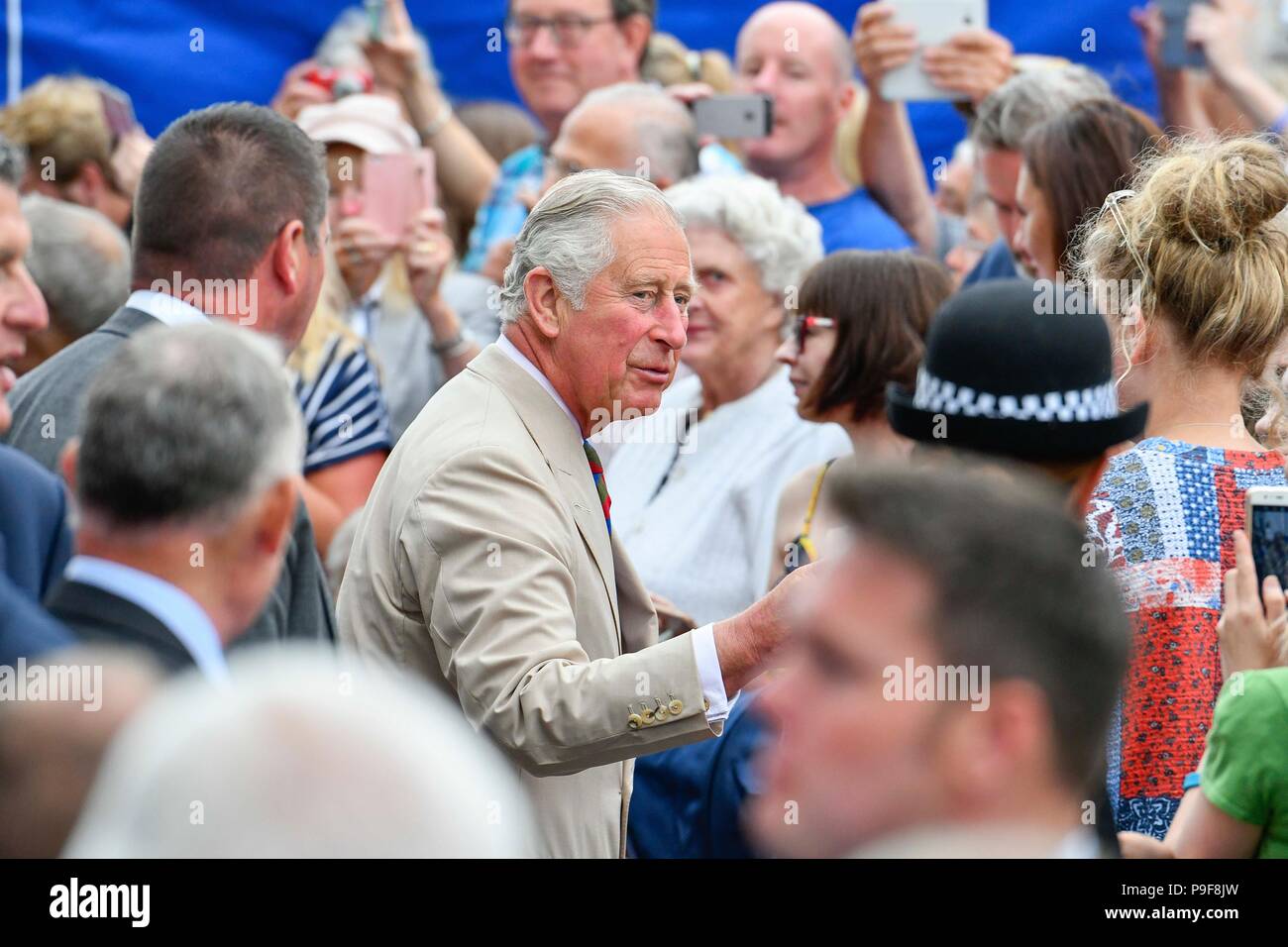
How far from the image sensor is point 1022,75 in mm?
5270

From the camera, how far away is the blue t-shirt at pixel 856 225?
5887 mm

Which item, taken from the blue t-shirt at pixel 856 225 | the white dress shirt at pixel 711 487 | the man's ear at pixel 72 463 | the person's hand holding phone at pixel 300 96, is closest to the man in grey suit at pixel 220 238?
the man's ear at pixel 72 463

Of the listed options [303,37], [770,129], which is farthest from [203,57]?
[770,129]

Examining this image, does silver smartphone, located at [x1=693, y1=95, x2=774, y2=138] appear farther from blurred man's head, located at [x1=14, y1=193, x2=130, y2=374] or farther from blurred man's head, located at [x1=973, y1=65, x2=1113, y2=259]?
blurred man's head, located at [x1=14, y1=193, x2=130, y2=374]

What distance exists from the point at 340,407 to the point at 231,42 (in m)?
3.45

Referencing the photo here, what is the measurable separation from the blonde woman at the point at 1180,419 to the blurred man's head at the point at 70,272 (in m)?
2.76

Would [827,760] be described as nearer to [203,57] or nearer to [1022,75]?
[1022,75]

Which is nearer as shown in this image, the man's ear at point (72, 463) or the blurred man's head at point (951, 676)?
the blurred man's head at point (951, 676)

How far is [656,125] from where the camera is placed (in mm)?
5715

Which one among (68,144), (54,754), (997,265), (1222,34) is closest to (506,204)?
(68,144)

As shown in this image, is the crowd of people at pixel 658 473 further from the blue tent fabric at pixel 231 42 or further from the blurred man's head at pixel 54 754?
the blue tent fabric at pixel 231 42

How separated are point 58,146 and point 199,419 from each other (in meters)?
4.50

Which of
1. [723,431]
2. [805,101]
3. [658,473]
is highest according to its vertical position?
[805,101]

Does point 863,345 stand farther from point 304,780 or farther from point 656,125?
point 304,780
